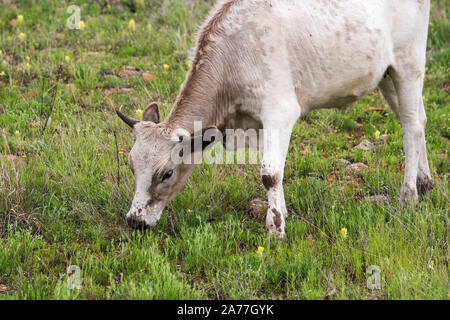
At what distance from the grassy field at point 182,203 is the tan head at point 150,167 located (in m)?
0.21

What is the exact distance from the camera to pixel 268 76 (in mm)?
5262

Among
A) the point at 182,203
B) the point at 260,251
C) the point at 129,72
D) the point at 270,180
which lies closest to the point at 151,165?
the point at 182,203

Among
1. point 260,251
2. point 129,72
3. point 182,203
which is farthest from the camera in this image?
point 129,72

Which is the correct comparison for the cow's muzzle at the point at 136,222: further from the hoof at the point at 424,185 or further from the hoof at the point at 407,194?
the hoof at the point at 424,185

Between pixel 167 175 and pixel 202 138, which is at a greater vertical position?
pixel 202 138

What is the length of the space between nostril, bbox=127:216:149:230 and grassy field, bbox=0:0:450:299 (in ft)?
0.39

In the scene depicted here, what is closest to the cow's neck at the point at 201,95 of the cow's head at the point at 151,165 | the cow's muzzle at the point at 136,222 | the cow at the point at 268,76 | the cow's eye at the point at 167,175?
the cow at the point at 268,76

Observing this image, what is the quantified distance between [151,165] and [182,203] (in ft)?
2.95

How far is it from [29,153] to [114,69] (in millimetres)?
2866

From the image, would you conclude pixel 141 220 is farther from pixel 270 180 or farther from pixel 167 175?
pixel 270 180

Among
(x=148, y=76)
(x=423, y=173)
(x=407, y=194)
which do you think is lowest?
(x=407, y=194)

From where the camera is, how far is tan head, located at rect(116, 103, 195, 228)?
5148 millimetres

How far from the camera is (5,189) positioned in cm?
555
